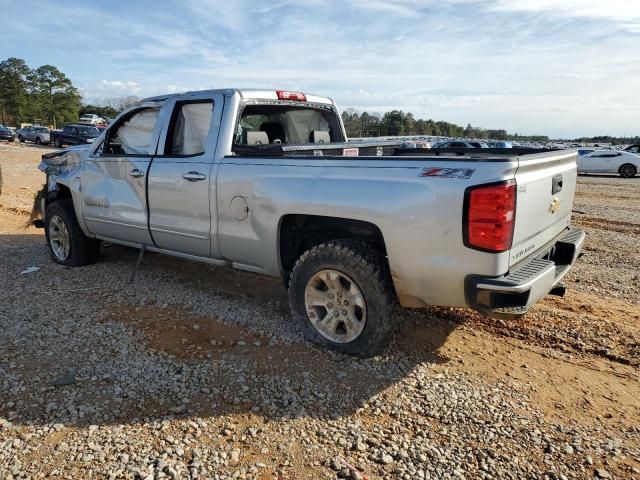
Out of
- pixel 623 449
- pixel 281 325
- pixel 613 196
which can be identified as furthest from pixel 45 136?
pixel 623 449

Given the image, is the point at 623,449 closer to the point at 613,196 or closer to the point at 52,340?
the point at 52,340

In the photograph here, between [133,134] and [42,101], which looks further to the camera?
[42,101]

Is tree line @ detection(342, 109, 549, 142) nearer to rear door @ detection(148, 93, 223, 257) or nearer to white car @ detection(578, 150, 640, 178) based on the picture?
white car @ detection(578, 150, 640, 178)

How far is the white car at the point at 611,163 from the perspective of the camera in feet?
77.0

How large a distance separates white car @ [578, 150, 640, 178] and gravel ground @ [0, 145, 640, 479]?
21.4 metres

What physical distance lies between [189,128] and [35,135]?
43660 mm

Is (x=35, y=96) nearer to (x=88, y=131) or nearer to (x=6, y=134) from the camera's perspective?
(x=6, y=134)

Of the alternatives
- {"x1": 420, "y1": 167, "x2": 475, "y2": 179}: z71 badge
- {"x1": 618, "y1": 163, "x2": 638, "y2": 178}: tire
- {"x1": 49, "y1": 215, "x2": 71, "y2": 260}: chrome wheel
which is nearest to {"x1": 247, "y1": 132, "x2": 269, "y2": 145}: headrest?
{"x1": 420, "y1": 167, "x2": 475, "y2": 179}: z71 badge

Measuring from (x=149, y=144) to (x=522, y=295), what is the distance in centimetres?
381

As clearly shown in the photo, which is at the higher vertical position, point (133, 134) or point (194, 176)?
point (133, 134)

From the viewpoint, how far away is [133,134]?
5.40m

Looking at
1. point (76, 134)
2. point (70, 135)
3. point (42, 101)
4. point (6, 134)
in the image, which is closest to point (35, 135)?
point (6, 134)

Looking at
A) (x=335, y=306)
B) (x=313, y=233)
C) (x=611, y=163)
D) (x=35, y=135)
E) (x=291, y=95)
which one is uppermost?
(x=291, y=95)

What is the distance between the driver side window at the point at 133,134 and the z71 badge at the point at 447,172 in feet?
10.1
